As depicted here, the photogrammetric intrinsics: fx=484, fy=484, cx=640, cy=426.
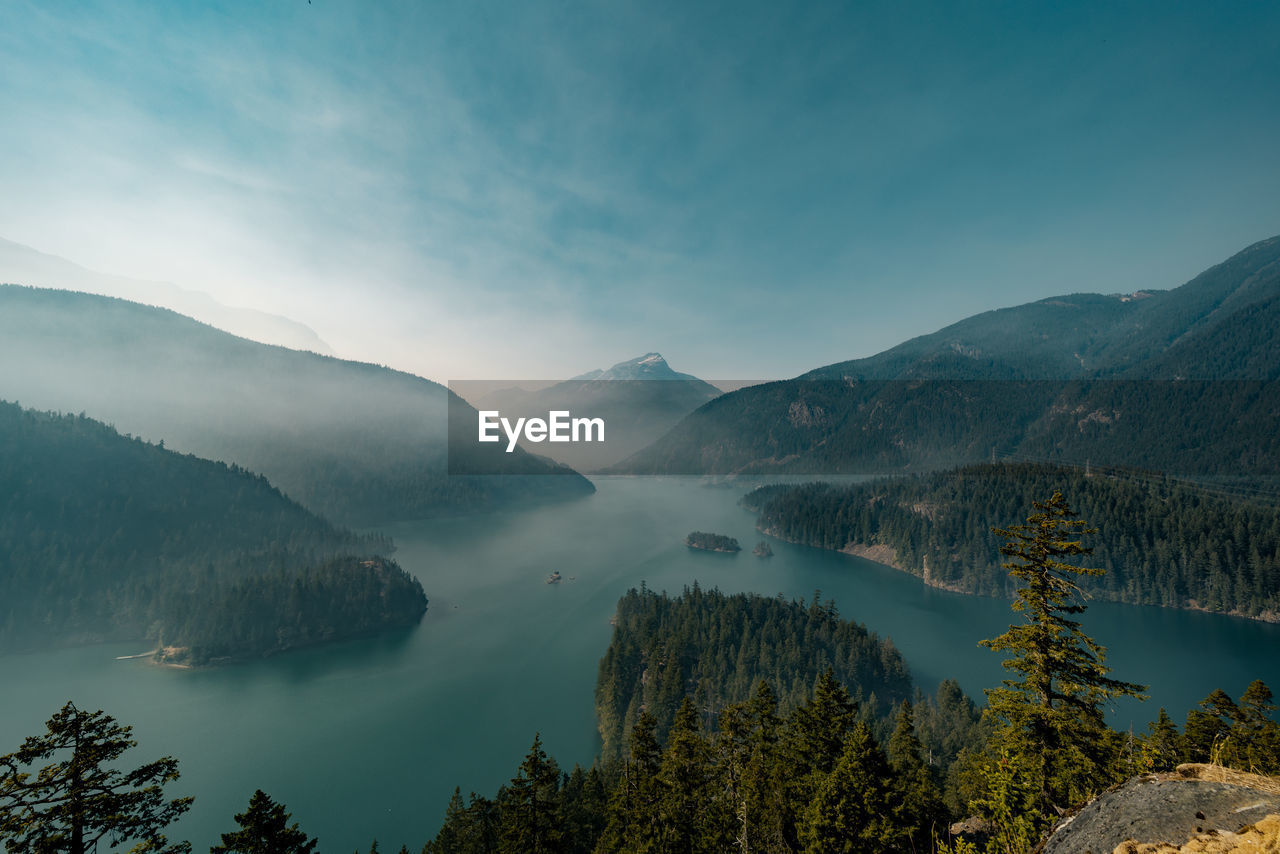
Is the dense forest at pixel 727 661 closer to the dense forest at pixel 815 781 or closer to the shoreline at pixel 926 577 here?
the dense forest at pixel 815 781

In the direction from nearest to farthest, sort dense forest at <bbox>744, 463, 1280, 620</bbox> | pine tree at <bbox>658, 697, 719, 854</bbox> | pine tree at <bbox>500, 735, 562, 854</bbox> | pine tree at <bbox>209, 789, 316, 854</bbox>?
pine tree at <bbox>209, 789, 316, 854</bbox> → pine tree at <bbox>500, 735, 562, 854</bbox> → pine tree at <bbox>658, 697, 719, 854</bbox> → dense forest at <bbox>744, 463, 1280, 620</bbox>

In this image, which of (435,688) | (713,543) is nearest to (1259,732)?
(435,688)

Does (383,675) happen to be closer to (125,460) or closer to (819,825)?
(819,825)

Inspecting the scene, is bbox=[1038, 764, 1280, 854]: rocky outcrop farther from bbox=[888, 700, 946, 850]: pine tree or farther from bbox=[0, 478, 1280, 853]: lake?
bbox=[0, 478, 1280, 853]: lake

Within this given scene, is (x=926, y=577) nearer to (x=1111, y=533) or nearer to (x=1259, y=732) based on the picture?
(x=1111, y=533)

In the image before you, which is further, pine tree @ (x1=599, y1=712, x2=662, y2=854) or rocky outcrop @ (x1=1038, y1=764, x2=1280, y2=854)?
pine tree @ (x1=599, y1=712, x2=662, y2=854)

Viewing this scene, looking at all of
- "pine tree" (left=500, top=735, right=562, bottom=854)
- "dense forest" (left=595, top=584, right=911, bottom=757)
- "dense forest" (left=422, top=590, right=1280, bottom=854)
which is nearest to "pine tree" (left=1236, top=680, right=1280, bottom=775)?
"dense forest" (left=422, top=590, right=1280, bottom=854)
